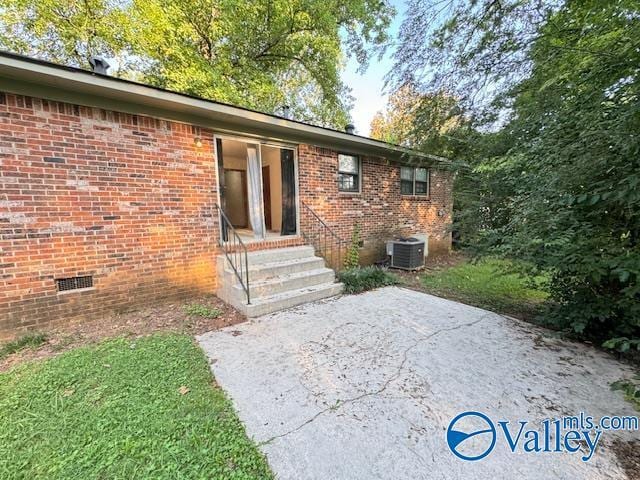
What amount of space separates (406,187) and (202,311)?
6.62m

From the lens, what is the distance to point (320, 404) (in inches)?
83.6

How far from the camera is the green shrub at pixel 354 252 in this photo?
21.2 ft

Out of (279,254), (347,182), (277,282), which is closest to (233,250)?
(279,254)

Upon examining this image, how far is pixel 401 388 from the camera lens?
7.57ft

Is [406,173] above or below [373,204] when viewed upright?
above

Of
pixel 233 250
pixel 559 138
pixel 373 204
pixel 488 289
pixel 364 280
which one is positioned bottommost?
pixel 488 289

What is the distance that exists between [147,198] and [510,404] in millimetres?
4986

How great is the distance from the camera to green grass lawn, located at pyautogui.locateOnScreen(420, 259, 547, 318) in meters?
4.39

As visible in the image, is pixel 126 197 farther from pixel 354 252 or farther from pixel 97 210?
pixel 354 252

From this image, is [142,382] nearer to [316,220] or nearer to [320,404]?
[320,404]

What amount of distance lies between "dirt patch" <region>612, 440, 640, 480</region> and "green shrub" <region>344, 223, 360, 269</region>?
191 inches

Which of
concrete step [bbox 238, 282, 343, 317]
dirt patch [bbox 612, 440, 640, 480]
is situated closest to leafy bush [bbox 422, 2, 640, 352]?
dirt patch [bbox 612, 440, 640, 480]

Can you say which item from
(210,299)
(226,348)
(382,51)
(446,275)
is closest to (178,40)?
(382,51)

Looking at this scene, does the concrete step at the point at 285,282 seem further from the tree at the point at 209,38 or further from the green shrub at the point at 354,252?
the tree at the point at 209,38
